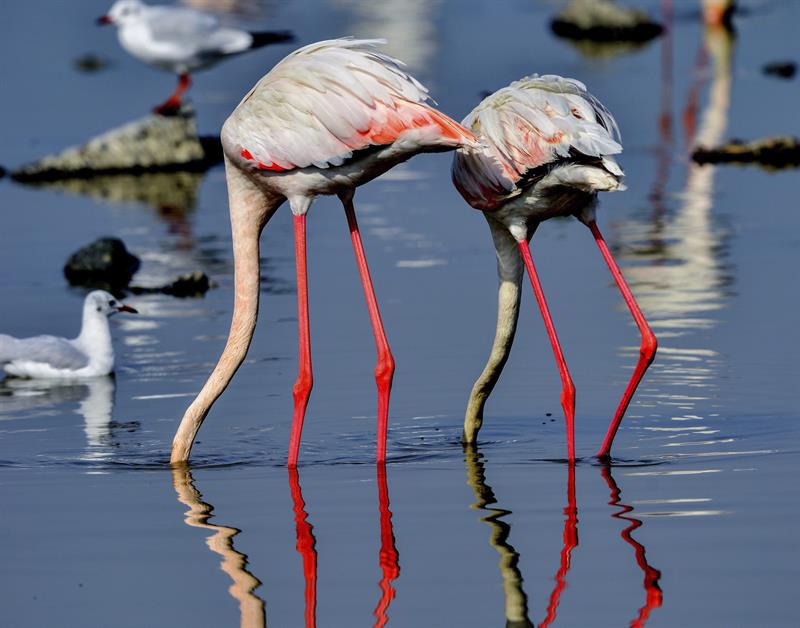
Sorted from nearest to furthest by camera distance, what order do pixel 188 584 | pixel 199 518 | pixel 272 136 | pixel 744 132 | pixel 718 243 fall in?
pixel 188 584 < pixel 199 518 < pixel 272 136 < pixel 718 243 < pixel 744 132

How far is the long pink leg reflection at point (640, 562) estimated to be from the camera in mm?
5121

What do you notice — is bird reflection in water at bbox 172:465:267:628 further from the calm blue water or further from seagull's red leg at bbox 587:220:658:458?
seagull's red leg at bbox 587:220:658:458

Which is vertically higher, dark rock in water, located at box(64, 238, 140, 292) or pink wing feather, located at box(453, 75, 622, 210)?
pink wing feather, located at box(453, 75, 622, 210)

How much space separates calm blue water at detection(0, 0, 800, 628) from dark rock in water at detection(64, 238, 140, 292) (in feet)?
0.53

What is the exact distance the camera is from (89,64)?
2314 centimetres

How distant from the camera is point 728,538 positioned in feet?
19.1

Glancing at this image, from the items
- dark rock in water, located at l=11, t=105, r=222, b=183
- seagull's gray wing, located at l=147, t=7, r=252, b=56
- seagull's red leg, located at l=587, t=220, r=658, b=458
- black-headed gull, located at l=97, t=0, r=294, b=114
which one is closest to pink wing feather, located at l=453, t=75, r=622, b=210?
seagull's red leg, located at l=587, t=220, r=658, b=458

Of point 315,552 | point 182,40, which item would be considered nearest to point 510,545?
point 315,552

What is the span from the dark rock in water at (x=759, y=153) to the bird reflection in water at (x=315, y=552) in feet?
29.2

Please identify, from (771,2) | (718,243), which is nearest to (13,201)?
(718,243)

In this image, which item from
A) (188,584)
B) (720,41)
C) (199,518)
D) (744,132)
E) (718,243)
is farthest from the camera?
(720,41)

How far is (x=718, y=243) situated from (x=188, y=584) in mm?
Answer: 6870

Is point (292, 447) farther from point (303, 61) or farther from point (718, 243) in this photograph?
point (718, 243)

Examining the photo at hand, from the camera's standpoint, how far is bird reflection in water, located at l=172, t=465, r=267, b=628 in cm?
526
